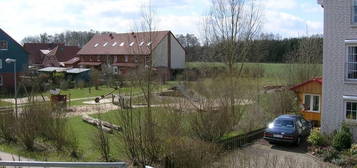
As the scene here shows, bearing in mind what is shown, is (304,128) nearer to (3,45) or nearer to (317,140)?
(317,140)

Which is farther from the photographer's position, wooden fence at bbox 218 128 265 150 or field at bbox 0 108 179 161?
wooden fence at bbox 218 128 265 150

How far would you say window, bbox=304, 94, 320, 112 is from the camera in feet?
78.6

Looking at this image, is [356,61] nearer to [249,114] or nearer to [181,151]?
[249,114]

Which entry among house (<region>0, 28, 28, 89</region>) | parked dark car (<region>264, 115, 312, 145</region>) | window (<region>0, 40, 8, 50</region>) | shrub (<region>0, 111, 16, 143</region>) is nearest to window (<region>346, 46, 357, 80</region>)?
parked dark car (<region>264, 115, 312, 145</region>)

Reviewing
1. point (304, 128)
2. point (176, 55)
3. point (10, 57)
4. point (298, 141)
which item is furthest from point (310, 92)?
point (176, 55)

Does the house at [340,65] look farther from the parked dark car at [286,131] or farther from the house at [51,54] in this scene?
the house at [51,54]

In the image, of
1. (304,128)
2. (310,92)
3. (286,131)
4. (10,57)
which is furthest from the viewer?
(10,57)

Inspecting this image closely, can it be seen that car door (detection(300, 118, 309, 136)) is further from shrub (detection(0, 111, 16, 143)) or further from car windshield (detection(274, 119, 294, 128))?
shrub (detection(0, 111, 16, 143))

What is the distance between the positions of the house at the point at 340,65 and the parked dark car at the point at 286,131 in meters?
1.28

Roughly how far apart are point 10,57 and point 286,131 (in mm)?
37764

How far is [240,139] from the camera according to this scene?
736 inches

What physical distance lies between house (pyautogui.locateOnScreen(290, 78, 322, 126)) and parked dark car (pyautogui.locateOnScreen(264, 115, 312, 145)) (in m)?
4.33

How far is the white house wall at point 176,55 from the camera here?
62.1 meters

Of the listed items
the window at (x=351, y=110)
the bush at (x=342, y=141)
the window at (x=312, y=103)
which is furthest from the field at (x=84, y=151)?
the window at (x=312, y=103)
